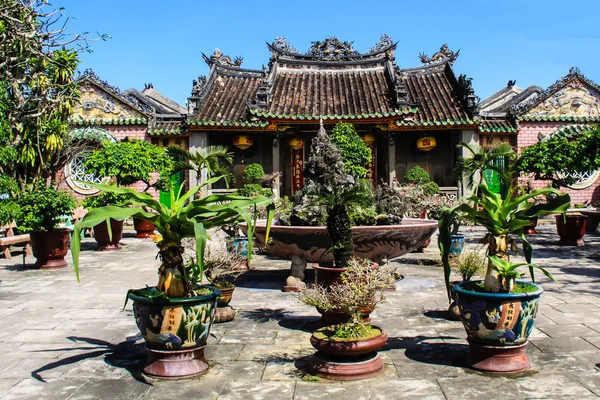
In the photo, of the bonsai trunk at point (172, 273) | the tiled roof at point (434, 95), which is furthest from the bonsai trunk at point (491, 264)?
the tiled roof at point (434, 95)

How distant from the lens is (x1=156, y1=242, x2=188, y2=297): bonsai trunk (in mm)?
4156

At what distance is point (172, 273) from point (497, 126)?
55.1 feet

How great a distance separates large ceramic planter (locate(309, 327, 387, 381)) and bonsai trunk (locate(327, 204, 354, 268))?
1228 millimetres

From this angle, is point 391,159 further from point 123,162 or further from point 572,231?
point 123,162

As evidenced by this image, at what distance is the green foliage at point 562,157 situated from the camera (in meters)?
11.1

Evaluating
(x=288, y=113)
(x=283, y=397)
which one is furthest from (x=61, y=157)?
(x=283, y=397)

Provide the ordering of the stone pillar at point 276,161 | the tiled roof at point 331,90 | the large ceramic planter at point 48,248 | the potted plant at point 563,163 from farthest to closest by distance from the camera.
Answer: the stone pillar at point 276,161 → the tiled roof at point 331,90 → the potted plant at point 563,163 → the large ceramic planter at point 48,248

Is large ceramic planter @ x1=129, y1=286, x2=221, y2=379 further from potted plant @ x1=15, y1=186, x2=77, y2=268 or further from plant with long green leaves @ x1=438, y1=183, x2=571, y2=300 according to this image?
potted plant @ x1=15, y1=186, x2=77, y2=268

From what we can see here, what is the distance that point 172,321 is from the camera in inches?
158

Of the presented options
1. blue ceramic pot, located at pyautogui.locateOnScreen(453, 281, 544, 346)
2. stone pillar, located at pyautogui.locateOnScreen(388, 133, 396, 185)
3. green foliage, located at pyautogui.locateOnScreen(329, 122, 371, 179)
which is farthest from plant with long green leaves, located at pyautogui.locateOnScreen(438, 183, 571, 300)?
stone pillar, located at pyautogui.locateOnScreen(388, 133, 396, 185)

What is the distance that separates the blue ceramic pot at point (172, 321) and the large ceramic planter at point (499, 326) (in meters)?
1.94

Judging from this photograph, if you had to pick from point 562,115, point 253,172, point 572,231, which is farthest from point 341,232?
point 562,115

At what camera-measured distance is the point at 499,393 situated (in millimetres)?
3719

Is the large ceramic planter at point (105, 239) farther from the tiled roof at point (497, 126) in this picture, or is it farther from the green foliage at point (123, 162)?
the tiled roof at point (497, 126)
